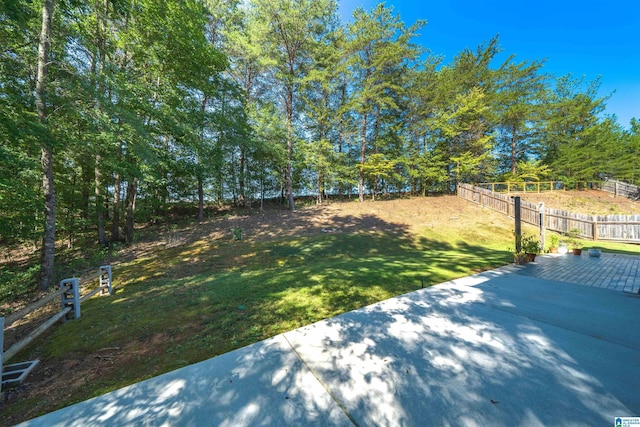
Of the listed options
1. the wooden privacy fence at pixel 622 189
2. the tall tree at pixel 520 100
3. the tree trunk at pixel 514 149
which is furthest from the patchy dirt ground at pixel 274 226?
the tall tree at pixel 520 100

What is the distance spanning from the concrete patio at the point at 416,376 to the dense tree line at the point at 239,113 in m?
6.10

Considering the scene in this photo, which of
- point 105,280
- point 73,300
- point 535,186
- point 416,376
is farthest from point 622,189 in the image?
point 105,280

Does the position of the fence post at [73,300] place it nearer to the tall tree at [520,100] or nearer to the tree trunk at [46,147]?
the tree trunk at [46,147]

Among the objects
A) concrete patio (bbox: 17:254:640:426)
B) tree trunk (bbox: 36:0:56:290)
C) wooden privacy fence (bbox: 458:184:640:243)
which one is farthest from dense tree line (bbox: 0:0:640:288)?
wooden privacy fence (bbox: 458:184:640:243)

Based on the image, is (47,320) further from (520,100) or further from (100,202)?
(520,100)

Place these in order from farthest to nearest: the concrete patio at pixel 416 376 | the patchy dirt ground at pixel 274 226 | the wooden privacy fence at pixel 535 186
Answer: the wooden privacy fence at pixel 535 186 → the patchy dirt ground at pixel 274 226 → the concrete patio at pixel 416 376

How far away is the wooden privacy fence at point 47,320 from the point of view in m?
2.44

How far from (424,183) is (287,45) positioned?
639 inches

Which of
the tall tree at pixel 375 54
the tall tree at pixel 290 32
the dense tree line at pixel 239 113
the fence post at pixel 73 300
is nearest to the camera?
the fence post at pixel 73 300

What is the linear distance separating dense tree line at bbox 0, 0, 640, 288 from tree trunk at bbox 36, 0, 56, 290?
3 cm

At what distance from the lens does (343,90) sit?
62.0 feet

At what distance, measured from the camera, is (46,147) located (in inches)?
238

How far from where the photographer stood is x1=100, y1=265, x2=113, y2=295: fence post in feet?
17.4

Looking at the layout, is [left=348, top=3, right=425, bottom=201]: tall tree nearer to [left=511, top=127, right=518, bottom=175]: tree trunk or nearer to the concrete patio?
[left=511, top=127, right=518, bottom=175]: tree trunk
